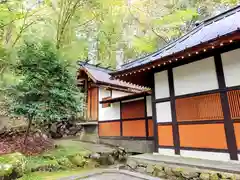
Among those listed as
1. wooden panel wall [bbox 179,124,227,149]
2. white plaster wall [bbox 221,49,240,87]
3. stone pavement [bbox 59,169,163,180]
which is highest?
white plaster wall [bbox 221,49,240,87]

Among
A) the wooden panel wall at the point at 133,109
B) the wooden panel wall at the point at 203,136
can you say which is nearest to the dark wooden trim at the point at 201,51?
the wooden panel wall at the point at 203,136

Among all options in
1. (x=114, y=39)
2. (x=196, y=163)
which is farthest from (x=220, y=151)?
(x=114, y=39)

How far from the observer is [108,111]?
9.11 m

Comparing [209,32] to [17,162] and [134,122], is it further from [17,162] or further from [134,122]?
[17,162]

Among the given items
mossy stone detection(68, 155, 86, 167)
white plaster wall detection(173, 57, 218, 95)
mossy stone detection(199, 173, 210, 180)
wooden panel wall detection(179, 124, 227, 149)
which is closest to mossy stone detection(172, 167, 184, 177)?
mossy stone detection(199, 173, 210, 180)

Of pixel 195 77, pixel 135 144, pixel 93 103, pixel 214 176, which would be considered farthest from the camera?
pixel 93 103

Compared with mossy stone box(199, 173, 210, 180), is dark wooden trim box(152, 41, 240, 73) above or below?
above

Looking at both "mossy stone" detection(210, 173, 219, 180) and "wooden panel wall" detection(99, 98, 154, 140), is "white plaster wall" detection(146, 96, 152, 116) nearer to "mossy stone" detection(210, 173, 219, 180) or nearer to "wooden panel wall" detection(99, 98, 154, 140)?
"wooden panel wall" detection(99, 98, 154, 140)

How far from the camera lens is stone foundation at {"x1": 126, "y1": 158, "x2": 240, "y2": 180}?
353 centimetres

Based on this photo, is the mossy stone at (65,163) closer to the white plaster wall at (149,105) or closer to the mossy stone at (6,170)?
the mossy stone at (6,170)

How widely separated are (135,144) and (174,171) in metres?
3.40

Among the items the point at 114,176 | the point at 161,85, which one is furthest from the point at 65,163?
the point at 161,85

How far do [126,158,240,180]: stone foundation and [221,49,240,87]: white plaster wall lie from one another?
2.04m

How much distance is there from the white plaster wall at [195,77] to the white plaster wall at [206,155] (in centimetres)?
158
